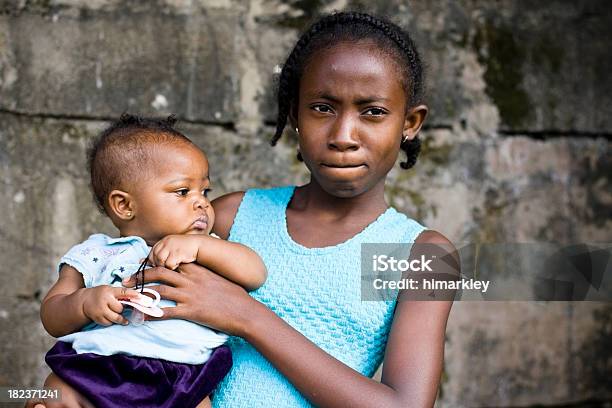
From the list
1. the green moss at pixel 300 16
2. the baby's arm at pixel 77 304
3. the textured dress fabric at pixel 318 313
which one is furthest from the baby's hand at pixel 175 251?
the green moss at pixel 300 16

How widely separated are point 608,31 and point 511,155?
2.03ft

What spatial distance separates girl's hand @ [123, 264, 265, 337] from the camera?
174 centimetres

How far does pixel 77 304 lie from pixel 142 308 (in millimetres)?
154

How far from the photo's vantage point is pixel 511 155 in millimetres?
3197

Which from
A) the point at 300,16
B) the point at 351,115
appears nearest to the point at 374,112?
the point at 351,115

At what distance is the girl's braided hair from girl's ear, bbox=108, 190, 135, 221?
1.50 ft

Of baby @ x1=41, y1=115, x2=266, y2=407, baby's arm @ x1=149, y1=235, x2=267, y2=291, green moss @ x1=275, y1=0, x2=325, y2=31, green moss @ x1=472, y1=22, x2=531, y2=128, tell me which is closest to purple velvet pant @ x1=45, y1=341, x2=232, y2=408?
baby @ x1=41, y1=115, x2=266, y2=407

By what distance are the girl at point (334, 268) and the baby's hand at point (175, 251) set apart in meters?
0.02

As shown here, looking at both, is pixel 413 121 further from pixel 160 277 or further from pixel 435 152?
pixel 435 152

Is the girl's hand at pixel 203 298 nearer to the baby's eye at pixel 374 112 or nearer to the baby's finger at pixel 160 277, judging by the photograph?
the baby's finger at pixel 160 277

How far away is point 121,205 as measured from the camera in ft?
6.22

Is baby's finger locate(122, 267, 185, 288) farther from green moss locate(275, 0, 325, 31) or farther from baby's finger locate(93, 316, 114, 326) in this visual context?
green moss locate(275, 0, 325, 31)

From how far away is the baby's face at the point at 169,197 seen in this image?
1.86 meters

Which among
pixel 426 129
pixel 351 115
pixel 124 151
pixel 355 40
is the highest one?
pixel 426 129
